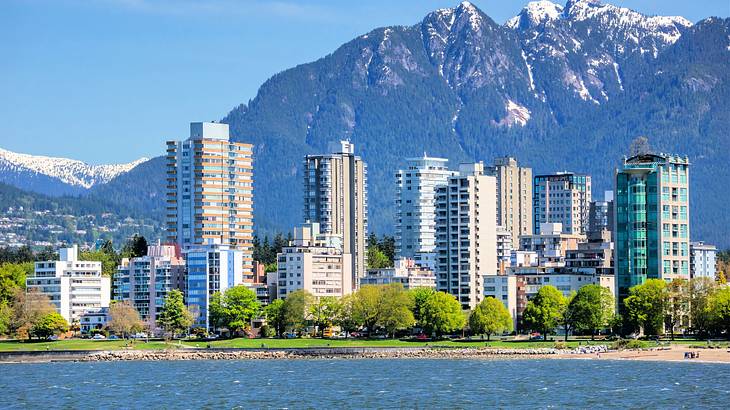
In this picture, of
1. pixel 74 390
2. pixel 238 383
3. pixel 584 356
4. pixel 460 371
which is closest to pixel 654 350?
pixel 584 356

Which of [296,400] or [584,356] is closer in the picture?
[296,400]

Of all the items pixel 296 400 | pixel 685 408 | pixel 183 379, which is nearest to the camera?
pixel 685 408

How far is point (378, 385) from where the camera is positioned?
512 ft

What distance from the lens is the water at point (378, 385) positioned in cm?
13688

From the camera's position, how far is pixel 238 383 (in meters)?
A: 162

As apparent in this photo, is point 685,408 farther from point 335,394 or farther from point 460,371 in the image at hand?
point 460,371

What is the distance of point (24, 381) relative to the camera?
564ft

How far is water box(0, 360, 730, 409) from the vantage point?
137 metres

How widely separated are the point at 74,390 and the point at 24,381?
666 inches

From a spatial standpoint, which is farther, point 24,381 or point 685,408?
point 24,381

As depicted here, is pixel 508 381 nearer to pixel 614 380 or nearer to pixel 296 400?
pixel 614 380

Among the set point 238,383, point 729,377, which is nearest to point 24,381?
point 238,383

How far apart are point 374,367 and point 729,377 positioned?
48594mm

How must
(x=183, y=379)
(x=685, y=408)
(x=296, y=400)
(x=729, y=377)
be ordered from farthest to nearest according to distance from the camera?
(x=183, y=379)
(x=729, y=377)
(x=296, y=400)
(x=685, y=408)
